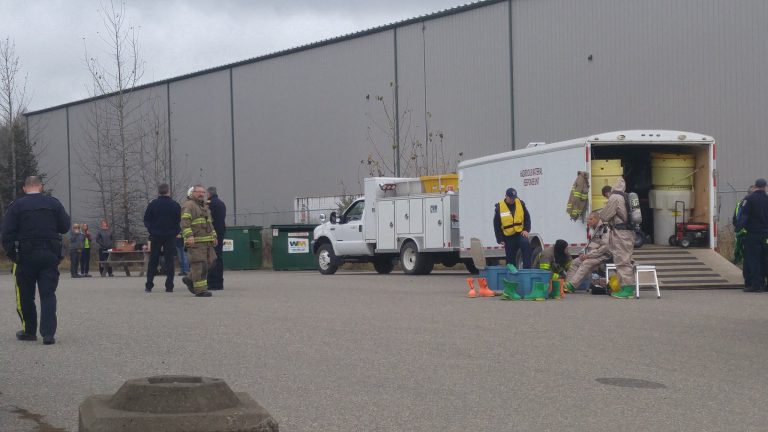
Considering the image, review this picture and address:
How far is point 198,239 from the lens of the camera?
1739cm

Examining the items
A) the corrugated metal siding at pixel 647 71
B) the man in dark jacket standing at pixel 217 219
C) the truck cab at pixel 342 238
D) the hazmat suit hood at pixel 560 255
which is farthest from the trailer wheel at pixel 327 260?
the hazmat suit hood at pixel 560 255

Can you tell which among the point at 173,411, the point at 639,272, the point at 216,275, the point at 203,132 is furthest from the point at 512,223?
the point at 203,132

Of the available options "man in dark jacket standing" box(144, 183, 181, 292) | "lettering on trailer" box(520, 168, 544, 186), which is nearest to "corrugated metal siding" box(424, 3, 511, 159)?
"lettering on trailer" box(520, 168, 544, 186)

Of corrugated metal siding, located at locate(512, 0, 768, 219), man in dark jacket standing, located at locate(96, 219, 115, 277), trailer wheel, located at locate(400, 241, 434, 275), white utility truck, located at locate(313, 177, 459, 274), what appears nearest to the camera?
white utility truck, located at locate(313, 177, 459, 274)

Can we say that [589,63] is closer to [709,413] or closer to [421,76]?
[421,76]

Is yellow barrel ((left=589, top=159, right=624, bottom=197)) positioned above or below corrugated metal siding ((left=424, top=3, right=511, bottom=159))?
below

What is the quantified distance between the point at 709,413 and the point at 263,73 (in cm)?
4316

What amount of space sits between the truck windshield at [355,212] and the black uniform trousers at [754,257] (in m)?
13.0

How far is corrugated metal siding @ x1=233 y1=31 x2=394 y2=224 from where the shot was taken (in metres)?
44.1

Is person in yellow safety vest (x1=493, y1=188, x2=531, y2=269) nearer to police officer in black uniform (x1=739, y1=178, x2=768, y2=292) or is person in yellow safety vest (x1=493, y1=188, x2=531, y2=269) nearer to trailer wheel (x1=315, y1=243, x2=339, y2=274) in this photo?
police officer in black uniform (x1=739, y1=178, x2=768, y2=292)

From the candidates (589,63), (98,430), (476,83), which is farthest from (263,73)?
(98,430)

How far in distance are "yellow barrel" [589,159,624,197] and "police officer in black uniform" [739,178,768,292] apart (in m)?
2.71

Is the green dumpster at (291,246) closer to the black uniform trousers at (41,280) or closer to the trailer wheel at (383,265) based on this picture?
the trailer wheel at (383,265)

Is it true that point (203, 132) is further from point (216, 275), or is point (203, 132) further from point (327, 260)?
point (216, 275)
